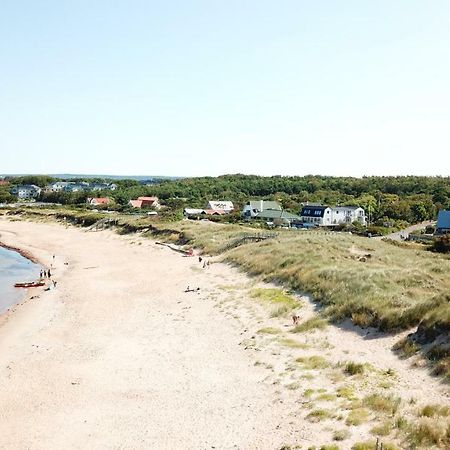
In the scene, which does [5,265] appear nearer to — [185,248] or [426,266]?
[185,248]

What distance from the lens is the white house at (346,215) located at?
7562 centimetres

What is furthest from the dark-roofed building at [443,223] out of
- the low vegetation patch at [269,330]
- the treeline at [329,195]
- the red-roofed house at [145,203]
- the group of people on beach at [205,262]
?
the red-roofed house at [145,203]

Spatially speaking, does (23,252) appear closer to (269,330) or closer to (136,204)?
(269,330)

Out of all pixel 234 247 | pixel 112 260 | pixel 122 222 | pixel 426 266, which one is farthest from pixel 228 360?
pixel 122 222

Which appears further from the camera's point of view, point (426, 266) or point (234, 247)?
point (234, 247)

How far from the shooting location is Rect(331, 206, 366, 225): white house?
75.6 metres

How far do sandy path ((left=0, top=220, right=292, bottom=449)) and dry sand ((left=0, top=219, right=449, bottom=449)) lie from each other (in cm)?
5

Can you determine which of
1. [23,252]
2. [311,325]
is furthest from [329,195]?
[311,325]

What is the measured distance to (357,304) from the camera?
807 inches

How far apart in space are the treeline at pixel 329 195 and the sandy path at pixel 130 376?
58931 mm

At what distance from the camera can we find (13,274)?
40.0m

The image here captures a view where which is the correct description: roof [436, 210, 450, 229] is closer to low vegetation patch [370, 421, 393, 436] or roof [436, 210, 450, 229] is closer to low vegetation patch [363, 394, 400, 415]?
low vegetation patch [363, 394, 400, 415]

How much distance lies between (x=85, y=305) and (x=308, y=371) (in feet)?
55.5

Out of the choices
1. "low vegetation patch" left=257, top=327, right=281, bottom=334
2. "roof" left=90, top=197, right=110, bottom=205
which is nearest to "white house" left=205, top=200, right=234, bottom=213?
"roof" left=90, top=197, right=110, bottom=205
